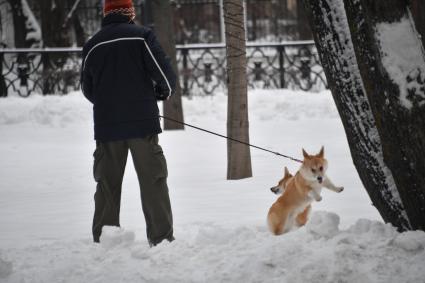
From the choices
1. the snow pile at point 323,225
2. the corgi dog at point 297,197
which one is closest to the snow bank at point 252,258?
the snow pile at point 323,225

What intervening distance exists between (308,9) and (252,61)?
15109 millimetres

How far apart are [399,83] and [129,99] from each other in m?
1.94

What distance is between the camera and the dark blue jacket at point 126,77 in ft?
18.8

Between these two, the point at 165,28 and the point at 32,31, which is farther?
the point at 32,31

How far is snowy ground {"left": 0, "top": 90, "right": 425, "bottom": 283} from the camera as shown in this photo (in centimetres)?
481

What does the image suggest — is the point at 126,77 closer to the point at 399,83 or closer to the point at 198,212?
the point at 399,83

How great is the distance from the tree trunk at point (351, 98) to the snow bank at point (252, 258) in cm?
25

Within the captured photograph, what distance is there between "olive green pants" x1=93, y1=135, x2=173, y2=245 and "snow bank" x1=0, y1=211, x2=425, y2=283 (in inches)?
10.4

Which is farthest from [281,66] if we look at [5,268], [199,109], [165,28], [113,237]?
[5,268]

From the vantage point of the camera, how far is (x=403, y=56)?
15.5 ft

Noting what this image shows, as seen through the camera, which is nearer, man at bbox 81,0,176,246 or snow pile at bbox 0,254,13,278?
snow pile at bbox 0,254,13,278

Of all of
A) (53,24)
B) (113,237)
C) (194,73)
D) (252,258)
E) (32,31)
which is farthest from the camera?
(32,31)

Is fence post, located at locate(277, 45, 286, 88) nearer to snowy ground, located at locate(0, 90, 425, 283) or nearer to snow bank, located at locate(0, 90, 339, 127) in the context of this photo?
snow bank, located at locate(0, 90, 339, 127)

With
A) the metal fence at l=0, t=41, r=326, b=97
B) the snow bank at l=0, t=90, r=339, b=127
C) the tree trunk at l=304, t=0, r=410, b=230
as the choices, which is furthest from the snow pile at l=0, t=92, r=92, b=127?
the tree trunk at l=304, t=0, r=410, b=230
